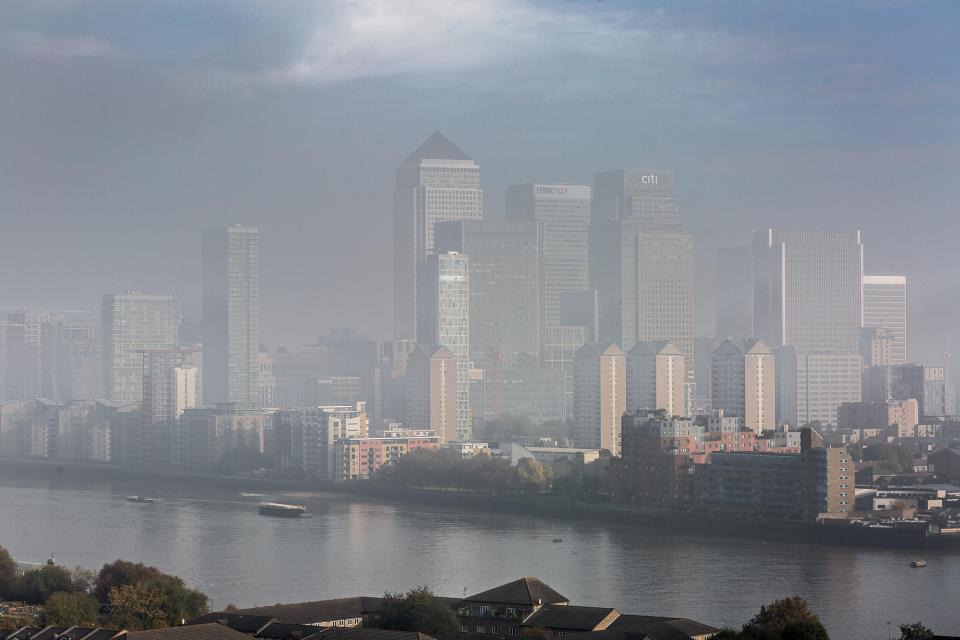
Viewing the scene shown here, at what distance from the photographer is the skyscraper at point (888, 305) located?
50438mm

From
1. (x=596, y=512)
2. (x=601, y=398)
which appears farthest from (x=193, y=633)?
(x=601, y=398)

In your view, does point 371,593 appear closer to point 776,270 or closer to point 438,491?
point 438,491

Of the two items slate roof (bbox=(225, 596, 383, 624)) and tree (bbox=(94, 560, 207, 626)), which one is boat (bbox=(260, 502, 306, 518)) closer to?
tree (bbox=(94, 560, 207, 626))

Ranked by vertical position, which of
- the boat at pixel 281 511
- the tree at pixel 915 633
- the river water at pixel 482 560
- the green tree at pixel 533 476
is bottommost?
the river water at pixel 482 560

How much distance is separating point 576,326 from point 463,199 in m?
6.25

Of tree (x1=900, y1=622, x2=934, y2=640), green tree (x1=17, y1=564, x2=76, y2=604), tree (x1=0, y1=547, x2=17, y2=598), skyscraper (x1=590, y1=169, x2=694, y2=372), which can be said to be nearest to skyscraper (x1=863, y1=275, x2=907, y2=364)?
skyscraper (x1=590, y1=169, x2=694, y2=372)

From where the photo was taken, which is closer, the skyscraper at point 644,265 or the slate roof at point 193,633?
the slate roof at point 193,633

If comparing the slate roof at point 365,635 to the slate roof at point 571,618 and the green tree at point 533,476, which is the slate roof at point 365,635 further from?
the green tree at point 533,476

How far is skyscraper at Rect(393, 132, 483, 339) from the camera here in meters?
54.3

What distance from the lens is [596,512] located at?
24.8m

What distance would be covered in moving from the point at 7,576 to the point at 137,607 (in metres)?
2.57

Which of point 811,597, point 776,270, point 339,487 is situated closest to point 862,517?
point 811,597

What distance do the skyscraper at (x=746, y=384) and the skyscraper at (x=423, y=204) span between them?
19594 mm

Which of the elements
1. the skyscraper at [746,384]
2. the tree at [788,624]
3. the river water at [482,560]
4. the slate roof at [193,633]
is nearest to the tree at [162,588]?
the river water at [482,560]
